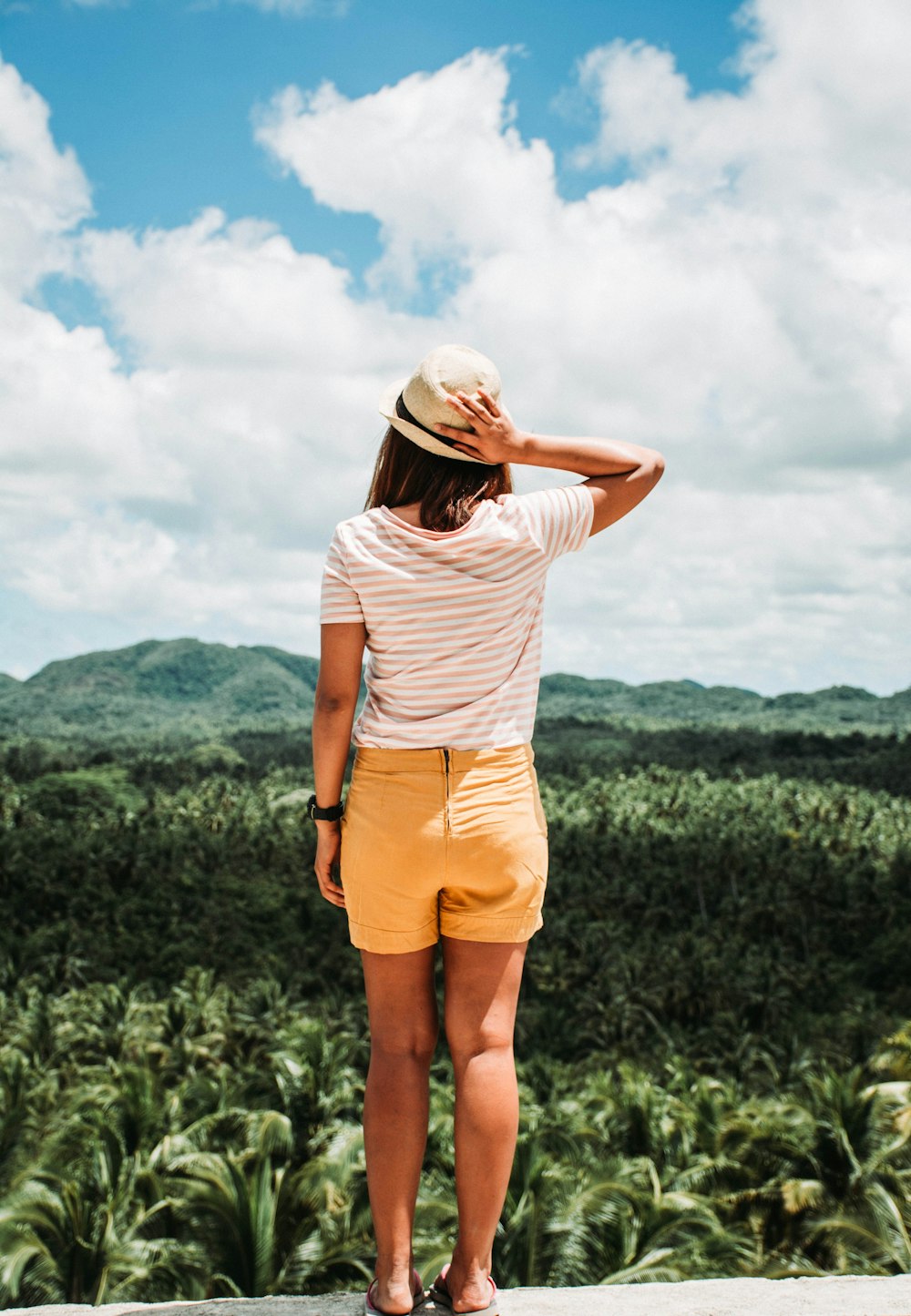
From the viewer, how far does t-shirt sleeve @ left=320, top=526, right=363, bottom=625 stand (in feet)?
8.05

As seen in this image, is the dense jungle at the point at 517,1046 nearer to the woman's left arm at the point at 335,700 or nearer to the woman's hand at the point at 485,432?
the woman's left arm at the point at 335,700

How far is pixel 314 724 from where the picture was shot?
103 inches

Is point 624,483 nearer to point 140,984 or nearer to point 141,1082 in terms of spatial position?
point 141,1082

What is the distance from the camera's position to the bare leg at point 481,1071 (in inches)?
98.0

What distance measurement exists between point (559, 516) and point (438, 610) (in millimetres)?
394

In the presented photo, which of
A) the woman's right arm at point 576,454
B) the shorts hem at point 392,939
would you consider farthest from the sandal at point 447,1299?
the woman's right arm at point 576,454

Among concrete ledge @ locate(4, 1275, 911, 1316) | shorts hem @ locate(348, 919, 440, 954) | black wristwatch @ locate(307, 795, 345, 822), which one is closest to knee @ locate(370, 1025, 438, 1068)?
shorts hem @ locate(348, 919, 440, 954)

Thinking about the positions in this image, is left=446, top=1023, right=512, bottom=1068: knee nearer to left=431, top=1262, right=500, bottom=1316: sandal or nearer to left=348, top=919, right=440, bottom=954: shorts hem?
left=348, top=919, right=440, bottom=954: shorts hem

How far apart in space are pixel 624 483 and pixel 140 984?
38966 millimetres

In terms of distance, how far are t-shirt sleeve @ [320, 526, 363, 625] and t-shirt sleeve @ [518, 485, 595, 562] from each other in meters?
0.46

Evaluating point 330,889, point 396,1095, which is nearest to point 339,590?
point 330,889

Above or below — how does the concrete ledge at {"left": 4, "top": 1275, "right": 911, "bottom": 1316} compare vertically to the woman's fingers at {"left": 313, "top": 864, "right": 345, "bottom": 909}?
below

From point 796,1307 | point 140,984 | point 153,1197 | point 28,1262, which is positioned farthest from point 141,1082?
point 796,1307

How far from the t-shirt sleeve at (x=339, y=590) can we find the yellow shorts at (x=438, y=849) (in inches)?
13.0
